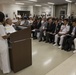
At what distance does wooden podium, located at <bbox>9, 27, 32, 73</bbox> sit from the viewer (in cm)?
262

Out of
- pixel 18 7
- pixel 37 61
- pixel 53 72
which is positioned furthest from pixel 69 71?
pixel 18 7

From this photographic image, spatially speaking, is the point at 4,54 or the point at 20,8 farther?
the point at 20,8

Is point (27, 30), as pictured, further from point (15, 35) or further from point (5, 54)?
point (5, 54)

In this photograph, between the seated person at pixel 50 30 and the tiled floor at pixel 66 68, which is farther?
the seated person at pixel 50 30

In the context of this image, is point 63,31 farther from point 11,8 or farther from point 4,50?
point 11,8

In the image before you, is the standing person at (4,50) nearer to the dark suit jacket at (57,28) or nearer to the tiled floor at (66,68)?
the tiled floor at (66,68)

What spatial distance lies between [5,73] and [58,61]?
64.0 inches

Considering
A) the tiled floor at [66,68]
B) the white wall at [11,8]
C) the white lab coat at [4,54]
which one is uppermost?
the white wall at [11,8]

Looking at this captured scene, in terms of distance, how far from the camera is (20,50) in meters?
2.75

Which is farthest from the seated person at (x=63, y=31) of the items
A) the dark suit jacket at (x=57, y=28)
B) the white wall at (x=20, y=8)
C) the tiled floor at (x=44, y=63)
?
the white wall at (x=20, y=8)

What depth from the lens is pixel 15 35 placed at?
2598mm

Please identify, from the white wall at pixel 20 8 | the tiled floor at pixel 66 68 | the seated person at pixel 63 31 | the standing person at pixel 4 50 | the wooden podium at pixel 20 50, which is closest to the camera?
the standing person at pixel 4 50

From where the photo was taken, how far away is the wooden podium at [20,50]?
8.60ft

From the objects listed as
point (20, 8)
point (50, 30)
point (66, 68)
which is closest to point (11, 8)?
point (20, 8)
